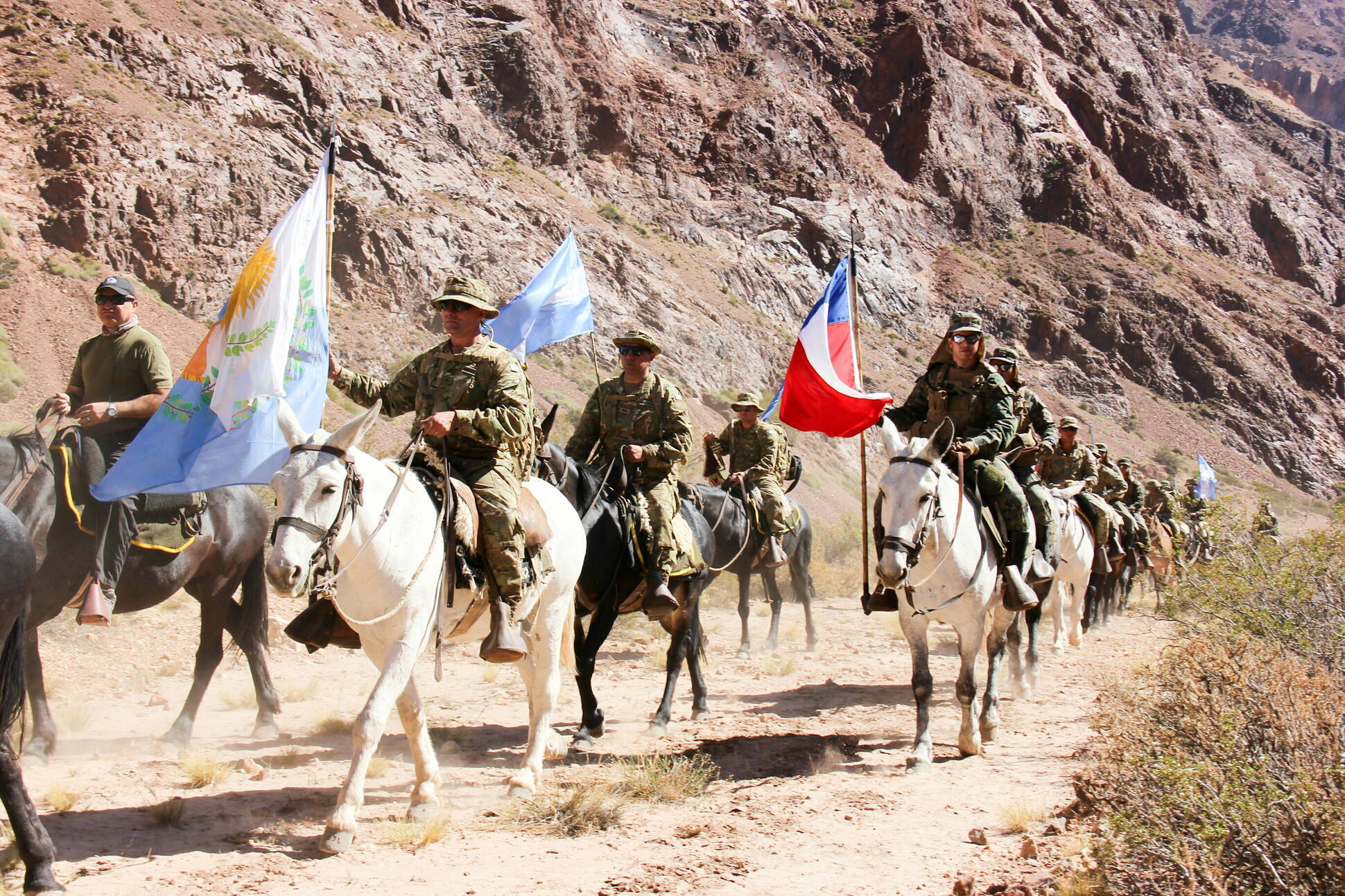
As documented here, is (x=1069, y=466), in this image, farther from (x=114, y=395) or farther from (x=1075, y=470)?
(x=114, y=395)

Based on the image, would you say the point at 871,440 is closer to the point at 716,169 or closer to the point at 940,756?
→ the point at 716,169

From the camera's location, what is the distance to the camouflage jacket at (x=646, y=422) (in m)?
8.20

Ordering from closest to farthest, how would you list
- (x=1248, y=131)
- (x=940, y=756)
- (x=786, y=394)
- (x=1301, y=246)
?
(x=940, y=756)
(x=786, y=394)
(x=1301, y=246)
(x=1248, y=131)

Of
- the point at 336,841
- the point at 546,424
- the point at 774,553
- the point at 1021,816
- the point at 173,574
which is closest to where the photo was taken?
the point at 336,841

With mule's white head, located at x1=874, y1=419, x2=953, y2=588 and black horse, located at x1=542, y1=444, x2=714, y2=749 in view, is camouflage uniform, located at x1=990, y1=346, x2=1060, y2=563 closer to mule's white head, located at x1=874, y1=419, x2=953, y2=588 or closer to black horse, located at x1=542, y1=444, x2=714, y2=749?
mule's white head, located at x1=874, y1=419, x2=953, y2=588

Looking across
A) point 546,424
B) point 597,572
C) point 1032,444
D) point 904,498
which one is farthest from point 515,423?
point 1032,444

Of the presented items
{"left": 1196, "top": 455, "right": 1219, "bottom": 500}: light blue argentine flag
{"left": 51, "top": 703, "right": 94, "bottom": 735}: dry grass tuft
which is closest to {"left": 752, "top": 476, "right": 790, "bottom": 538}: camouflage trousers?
{"left": 51, "top": 703, "right": 94, "bottom": 735}: dry grass tuft

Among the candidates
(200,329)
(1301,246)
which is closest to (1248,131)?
(1301,246)

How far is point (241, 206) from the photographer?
32750 millimetres

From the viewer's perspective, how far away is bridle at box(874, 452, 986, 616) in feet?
21.6

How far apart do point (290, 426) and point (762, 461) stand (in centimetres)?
803

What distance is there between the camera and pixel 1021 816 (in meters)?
5.48

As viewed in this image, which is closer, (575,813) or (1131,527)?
(575,813)

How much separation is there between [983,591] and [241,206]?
31.9 metres
